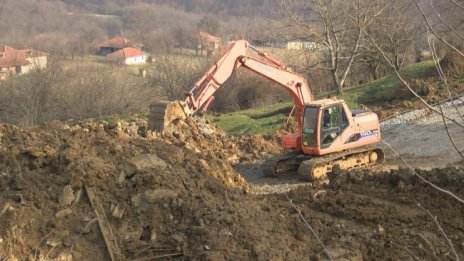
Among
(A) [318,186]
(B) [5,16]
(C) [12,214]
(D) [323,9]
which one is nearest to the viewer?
(C) [12,214]

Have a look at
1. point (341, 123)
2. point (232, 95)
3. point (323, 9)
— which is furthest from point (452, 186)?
point (232, 95)

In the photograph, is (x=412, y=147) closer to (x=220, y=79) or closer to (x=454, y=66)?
(x=220, y=79)

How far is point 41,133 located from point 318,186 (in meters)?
5.26

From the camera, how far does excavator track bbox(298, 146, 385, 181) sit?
1386 centimetres

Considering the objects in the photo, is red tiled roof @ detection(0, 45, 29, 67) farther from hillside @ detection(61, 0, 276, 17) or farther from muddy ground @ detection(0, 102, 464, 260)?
hillside @ detection(61, 0, 276, 17)

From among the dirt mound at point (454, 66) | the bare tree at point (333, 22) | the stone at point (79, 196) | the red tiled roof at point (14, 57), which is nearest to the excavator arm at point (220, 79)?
the stone at point (79, 196)

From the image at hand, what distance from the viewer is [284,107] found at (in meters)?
25.2

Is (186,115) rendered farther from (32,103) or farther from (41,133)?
(32,103)

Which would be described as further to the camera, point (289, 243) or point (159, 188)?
point (159, 188)

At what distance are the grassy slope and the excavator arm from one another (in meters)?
4.71

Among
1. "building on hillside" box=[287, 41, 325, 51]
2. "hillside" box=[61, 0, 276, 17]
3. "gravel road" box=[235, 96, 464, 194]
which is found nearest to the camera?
"gravel road" box=[235, 96, 464, 194]

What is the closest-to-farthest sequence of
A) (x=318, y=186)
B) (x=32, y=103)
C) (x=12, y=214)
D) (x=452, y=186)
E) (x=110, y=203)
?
1. (x=12, y=214)
2. (x=110, y=203)
3. (x=452, y=186)
4. (x=318, y=186)
5. (x=32, y=103)

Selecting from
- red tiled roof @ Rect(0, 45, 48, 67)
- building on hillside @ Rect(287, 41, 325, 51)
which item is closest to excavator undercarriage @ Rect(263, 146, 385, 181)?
building on hillside @ Rect(287, 41, 325, 51)

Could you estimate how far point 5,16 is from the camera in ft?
327
